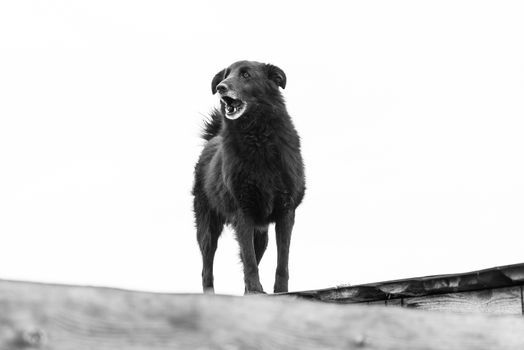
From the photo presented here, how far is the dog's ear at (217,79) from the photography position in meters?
8.55

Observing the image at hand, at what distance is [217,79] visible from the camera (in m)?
8.64

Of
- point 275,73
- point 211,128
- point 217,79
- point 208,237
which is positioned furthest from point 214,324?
point 211,128

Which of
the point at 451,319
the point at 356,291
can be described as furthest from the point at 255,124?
the point at 451,319

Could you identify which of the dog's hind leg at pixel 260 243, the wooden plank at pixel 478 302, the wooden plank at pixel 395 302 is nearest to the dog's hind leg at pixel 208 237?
the dog's hind leg at pixel 260 243

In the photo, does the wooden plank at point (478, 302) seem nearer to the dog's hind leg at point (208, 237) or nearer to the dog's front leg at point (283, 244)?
the dog's front leg at point (283, 244)

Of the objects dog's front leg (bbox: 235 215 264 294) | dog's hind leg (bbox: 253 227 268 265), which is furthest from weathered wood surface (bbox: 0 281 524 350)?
dog's hind leg (bbox: 253 227 268 265)

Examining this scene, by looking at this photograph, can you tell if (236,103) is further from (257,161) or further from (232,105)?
(257,161)

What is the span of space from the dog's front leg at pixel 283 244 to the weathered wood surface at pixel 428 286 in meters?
2.32

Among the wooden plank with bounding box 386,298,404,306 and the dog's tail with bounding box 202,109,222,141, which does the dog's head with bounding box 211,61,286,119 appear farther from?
the wooden plank with bounding box 386,298,404,306

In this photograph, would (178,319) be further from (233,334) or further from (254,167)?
(254,167)

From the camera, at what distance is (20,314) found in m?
1.58

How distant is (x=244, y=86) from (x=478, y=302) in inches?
144

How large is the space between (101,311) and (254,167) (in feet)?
21.5

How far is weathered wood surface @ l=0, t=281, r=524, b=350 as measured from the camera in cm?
160
